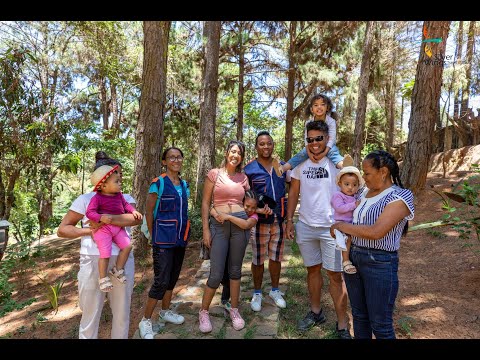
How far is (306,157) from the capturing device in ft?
10.7

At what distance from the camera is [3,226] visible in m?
4.83

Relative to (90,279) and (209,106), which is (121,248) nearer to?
(90,279)

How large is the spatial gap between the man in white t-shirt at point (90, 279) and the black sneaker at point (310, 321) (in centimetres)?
170

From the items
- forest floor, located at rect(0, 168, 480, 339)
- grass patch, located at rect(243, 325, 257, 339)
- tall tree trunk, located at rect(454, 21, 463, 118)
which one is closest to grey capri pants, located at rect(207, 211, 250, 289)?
grass patch, located at rect(243, 325, 257, 339)

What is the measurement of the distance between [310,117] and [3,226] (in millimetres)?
4711

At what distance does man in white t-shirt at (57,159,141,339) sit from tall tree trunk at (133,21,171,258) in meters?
2.55

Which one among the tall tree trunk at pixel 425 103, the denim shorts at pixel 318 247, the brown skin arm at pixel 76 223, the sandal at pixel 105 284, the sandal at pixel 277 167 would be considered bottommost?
the sandal at pixel 105 284

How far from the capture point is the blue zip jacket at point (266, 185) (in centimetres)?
331

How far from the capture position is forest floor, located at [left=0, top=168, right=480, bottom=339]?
3.49m

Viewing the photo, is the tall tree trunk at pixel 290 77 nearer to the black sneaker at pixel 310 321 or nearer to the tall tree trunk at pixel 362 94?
the tall tree trunk at pixel 362 94

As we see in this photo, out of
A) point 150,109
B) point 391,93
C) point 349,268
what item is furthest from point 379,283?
point 391,93

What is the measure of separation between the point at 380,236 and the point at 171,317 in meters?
2.18

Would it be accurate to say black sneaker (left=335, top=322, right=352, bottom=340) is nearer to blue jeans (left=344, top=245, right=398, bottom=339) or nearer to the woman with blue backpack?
blue jeans (left=344, top=245, right=398, bottom=339)

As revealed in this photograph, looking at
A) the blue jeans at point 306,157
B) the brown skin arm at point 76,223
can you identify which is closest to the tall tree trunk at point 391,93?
the blue jeans at point 306,157
